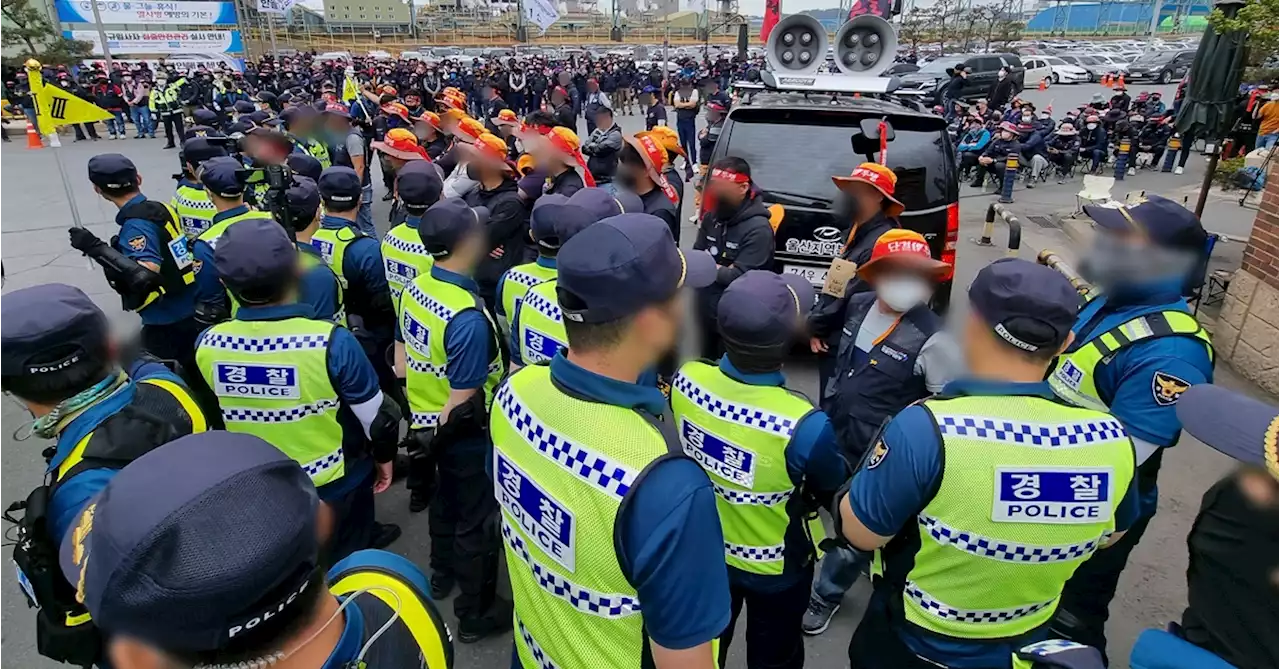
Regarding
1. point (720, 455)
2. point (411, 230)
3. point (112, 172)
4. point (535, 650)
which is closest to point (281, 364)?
point (535, 650)

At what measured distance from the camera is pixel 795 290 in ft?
8.32

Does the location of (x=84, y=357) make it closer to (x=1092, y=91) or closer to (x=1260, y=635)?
(x=1260, y=635)

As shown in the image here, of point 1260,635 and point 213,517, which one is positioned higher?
point 213,517

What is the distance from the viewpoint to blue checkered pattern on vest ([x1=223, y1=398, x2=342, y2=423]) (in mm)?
2727

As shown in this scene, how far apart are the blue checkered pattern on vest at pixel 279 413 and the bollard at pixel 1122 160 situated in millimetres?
15767

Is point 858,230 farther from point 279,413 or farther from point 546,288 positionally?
point 279,413

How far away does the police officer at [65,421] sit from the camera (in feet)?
6.05

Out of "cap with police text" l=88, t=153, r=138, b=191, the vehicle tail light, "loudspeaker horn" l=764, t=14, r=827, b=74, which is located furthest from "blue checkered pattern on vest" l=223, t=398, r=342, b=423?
"loudspeaker horn" l=764, t=14, r=827, b=74

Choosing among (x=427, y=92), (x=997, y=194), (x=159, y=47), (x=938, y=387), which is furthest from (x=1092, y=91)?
(x=159, y=47)

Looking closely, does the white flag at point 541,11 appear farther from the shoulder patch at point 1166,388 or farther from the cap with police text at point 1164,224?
the shoulder patch at point 1166,388

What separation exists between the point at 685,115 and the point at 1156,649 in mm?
13902

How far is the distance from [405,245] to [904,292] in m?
2.86

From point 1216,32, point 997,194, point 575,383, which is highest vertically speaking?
point 1216,32

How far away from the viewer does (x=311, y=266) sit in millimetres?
3572
